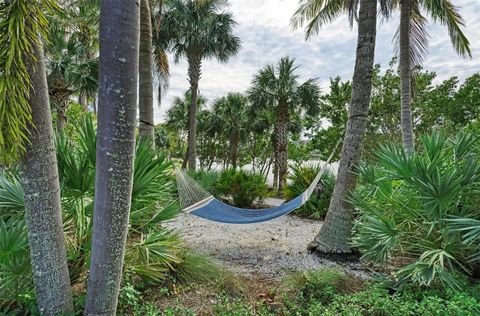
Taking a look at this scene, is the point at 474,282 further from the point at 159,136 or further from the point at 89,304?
the point at 159,136

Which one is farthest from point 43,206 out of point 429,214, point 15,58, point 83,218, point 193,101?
point 193,101

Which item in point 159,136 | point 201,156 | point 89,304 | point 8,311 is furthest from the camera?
point 159,136

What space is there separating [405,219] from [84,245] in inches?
105

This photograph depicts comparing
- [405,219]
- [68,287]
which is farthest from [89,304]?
[405,219]

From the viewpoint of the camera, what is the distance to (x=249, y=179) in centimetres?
859

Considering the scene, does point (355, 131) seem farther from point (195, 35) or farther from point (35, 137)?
point (195, 35)

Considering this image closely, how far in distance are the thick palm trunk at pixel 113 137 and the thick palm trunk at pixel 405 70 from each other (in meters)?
4.91

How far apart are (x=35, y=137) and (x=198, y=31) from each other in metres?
10.7

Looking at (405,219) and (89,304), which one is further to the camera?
(405,219)

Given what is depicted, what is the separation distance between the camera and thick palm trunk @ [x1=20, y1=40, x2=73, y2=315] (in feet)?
5.20

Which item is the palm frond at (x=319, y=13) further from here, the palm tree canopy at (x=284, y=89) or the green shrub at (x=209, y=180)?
the palm tree canopy at (x=284, y=89)

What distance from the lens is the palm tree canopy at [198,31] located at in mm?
10688

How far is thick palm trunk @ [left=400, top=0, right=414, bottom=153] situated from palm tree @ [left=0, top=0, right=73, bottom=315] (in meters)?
5.16

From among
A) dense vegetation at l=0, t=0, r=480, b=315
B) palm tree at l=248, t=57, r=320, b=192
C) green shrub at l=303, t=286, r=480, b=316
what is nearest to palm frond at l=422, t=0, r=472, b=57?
dense vegetation at l=0, t=0, r=480, b=315
